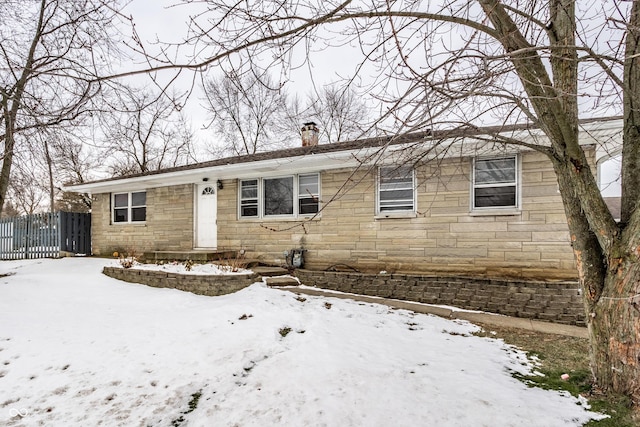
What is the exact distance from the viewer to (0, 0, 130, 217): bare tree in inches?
203

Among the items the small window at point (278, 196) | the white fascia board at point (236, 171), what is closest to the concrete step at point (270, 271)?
the small window at point (278, 196)

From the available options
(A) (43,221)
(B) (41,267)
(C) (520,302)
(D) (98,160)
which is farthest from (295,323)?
(D) (98,160)

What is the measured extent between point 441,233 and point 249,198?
17.3ft

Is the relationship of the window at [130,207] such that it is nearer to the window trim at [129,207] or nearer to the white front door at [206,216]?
the window trim at [129,207]

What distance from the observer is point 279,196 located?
9.04 m

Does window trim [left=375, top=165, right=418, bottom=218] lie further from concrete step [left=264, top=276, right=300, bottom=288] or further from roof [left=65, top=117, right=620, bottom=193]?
concrete step [left=264, top=276, right=300, bottom=288]

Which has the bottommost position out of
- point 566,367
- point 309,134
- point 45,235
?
point 566,367

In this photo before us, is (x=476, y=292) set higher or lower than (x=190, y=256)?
lower

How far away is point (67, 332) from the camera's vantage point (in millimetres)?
4691

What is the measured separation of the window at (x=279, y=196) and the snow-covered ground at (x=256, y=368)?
3.12 m

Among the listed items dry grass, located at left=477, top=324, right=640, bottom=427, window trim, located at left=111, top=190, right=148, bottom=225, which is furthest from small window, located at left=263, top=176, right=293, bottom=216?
dry grass, located at left=477, top=324, right=640, bottom=427

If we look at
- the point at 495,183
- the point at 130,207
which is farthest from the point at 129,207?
the point at 495,183

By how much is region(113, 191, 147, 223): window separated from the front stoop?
2.11 meters

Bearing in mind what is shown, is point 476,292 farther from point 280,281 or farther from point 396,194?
point 280,281
